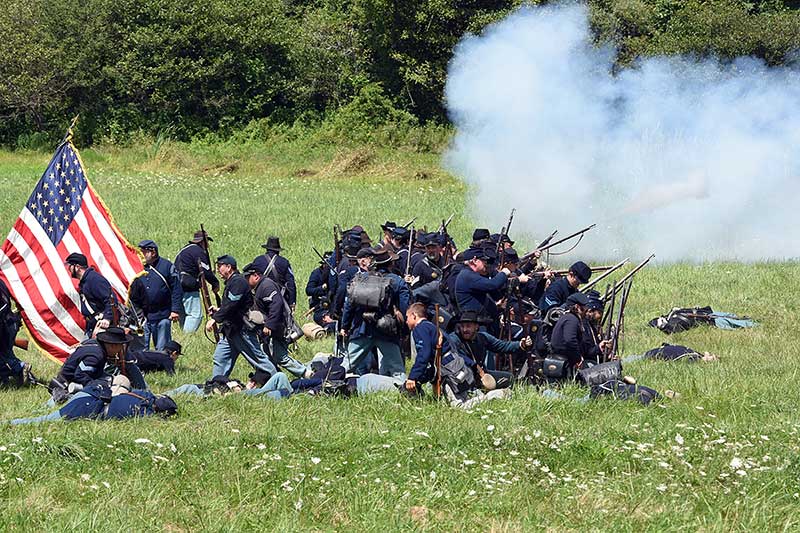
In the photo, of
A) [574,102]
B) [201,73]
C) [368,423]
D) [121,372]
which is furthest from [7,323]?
[201,73]

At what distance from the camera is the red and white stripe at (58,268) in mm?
14859

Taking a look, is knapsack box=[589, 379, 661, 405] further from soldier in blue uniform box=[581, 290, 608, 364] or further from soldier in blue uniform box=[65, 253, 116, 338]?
soldier in blue uniform box=[65, 253, 116, 338]

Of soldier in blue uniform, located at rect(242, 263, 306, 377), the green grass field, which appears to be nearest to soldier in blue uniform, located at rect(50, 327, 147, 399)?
the green grass field

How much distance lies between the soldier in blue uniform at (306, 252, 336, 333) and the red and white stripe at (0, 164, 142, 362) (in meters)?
3.37

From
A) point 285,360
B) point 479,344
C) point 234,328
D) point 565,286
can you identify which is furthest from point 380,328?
point 565,286

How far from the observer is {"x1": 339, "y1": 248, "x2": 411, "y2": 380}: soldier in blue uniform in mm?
13914

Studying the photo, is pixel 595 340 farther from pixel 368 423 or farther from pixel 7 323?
pixel 7 323

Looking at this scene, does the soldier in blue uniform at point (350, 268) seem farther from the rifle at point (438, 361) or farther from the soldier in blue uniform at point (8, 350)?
the soldier in blue uniform at point (8, 350)

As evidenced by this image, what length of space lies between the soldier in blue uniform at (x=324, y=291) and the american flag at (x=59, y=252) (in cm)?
335

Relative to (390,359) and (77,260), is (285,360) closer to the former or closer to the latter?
(390,359)

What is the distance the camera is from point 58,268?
1508cm

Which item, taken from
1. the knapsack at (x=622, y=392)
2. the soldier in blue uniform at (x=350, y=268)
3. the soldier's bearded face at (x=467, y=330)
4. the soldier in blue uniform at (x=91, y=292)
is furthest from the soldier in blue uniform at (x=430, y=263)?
the knapsack at (x=622, y=392)

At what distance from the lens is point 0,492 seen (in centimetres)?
936

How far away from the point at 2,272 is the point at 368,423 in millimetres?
5770
